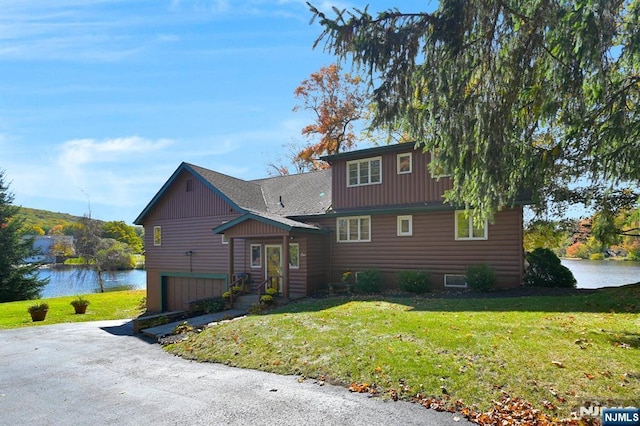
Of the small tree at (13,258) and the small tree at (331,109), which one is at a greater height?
the small tree at (331,109)

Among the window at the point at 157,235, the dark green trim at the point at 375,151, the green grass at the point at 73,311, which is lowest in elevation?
the green grass at the point at 73,311

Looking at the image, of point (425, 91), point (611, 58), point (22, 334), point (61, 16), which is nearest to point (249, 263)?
point (22, 334)

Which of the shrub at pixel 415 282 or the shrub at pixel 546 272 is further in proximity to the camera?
the shrub at pixel 415 282

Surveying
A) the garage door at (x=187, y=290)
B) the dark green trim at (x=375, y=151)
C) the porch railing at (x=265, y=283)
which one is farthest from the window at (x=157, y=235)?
the dark green trim at (x=375, y=151)

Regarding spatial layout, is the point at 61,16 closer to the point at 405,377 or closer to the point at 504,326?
the point at 405,377

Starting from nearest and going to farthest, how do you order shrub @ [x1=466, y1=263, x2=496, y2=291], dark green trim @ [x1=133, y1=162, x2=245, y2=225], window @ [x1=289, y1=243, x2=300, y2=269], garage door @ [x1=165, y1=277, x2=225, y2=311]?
shrub @ [x1=466, y1=263, x2=496, y2=291] < window @ [x1=289, y1=243, x2=300, y2=269] < dark green trim @ [x1=133, y1=162, x2=245, y2=225] < garage door @ [x1=165, y1=277, x2=225, y2=311]

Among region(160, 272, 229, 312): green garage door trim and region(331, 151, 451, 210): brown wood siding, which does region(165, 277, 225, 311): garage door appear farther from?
region(331, 151, 451, 210): brown wood siding

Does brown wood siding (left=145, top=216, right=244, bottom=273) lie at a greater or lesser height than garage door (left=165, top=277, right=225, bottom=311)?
greater

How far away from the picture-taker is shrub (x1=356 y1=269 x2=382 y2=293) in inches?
595

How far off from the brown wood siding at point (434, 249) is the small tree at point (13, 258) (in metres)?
27.4

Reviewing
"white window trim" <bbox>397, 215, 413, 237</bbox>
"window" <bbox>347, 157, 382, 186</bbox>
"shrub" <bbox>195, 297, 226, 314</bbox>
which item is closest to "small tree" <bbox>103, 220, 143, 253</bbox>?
"shrub" <bbox>195, 297, 226, 314</bbox>

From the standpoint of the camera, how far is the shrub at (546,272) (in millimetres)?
13393

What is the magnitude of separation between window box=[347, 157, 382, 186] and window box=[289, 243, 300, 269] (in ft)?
12.4

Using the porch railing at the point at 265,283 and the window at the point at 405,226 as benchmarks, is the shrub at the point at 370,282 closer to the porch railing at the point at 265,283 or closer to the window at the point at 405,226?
the window at the point at 405,226
